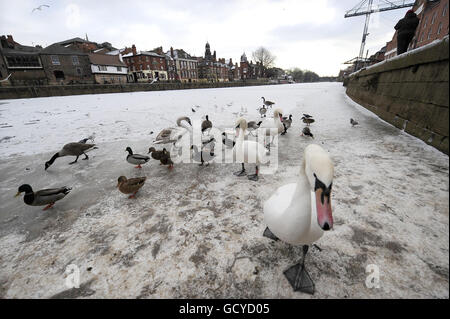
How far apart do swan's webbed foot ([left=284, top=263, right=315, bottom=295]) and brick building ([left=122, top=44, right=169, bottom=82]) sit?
6729 cm

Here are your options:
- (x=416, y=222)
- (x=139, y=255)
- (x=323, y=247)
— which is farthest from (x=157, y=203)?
(x=416, y=222)

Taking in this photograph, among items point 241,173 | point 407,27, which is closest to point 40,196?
point 241,173

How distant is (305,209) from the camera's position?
A: 1.88 meters

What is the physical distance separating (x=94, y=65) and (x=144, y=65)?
49.1ft

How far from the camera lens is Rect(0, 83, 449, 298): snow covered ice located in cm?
209

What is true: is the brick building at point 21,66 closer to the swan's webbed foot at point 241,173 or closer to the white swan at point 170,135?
the white swan at point 170,135

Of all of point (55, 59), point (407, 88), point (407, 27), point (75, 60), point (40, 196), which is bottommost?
point (40, 196)

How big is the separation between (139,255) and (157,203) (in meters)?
1.26

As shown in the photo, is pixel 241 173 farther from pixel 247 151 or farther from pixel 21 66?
pixel 21 66

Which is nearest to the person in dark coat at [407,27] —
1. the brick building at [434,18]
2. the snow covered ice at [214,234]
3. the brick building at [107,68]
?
the brick building at [434,18]

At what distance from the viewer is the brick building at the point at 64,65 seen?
145 feet

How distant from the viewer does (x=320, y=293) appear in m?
2.03
